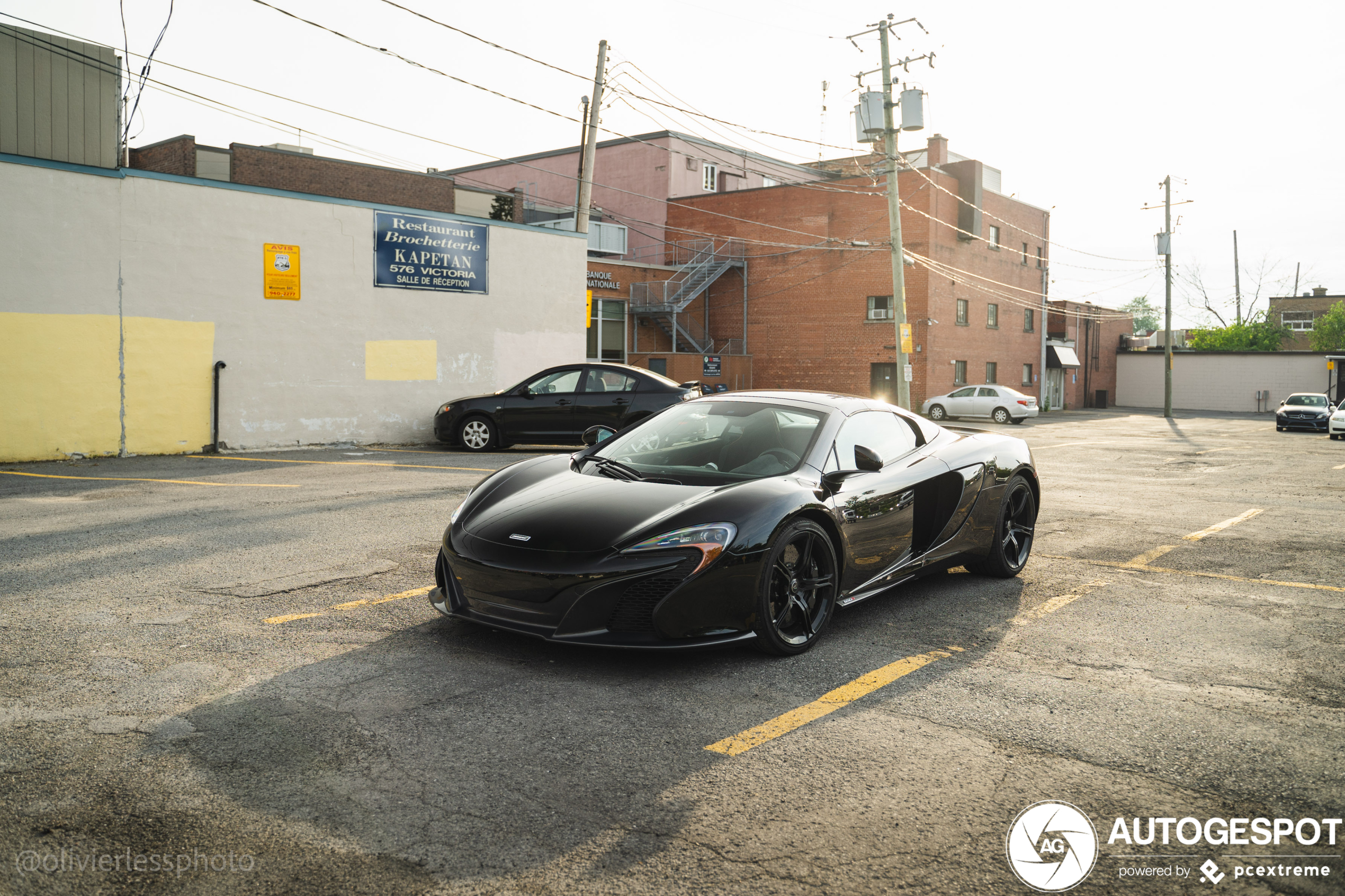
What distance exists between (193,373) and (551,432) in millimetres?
5774

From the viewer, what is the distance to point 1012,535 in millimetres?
6840

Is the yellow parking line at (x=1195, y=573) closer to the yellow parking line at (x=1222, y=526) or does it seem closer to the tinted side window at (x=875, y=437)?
the yellow parking line at (x=1222, y=526)

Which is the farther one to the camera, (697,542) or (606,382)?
(606,382)

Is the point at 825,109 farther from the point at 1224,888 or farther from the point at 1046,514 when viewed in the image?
the point at 1224,888

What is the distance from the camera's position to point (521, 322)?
19688 mm

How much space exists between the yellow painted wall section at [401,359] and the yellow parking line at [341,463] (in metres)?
3.19

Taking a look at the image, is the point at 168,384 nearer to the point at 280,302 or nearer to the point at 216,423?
the point at 216,423

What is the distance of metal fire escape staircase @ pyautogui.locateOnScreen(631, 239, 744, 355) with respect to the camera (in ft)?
128

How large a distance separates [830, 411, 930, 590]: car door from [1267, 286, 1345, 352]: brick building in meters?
88.2

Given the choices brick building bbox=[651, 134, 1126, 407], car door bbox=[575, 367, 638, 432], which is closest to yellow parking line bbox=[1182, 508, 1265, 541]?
car door bbox=[575, 367, 638, 432]

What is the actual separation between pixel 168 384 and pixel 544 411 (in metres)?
5.87

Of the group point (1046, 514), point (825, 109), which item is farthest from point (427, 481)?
point (825, 109)

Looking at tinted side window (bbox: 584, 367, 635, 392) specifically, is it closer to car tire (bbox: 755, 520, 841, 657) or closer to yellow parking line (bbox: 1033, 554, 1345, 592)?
yellow parking line (bbox: 1033, 554, 1345, 592)

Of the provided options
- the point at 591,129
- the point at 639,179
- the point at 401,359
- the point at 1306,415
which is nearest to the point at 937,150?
the point at 639,179
